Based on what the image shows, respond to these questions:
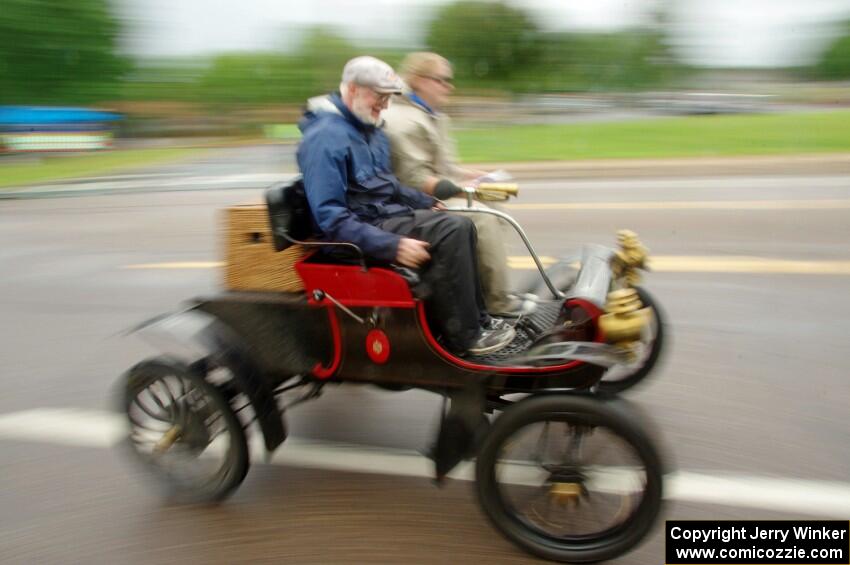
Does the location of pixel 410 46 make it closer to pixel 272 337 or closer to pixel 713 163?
pixel 713 163

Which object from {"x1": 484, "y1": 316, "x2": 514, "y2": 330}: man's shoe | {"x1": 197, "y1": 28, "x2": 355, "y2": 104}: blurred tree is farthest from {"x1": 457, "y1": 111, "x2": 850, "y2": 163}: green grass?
{"x1": 197, "y1": 28, "x2": 355, "y2": 104}: blurred tree

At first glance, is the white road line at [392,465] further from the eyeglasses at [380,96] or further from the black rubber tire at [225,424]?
the eyeglasses at [380,96]

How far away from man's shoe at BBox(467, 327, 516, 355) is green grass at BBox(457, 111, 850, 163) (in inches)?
426

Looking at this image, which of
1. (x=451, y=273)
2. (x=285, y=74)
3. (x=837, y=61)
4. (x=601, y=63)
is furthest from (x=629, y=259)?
(x=837, y=61)

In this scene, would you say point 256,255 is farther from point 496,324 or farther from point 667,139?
point 667,139

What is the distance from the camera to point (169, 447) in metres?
2.88

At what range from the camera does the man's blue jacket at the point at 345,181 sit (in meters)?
2.66

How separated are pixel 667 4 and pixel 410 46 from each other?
10.6 metres

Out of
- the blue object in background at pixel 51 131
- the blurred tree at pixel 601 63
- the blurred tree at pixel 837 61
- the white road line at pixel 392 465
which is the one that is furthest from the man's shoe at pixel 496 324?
the blurred tree at pixel 837 61

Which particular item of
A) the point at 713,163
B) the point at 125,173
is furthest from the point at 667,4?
the point at 125,173

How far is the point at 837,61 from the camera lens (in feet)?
150

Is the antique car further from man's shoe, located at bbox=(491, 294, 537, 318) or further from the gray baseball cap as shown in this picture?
the gray baseball cap

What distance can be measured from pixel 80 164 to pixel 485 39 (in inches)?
919

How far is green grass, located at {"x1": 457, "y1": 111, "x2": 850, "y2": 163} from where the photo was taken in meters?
13.5
